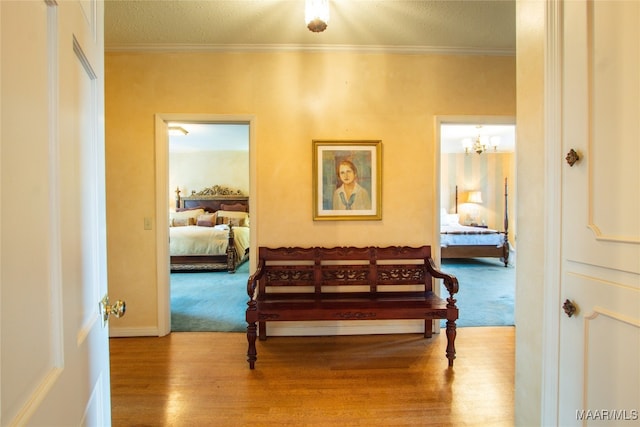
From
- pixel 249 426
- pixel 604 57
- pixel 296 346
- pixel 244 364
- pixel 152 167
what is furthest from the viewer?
pixel 152 167

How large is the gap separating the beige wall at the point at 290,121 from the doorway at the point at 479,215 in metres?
0.33

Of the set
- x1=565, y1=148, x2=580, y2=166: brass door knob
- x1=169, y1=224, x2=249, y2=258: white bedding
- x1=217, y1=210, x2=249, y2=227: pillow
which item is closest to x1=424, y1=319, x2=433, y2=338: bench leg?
x1=565, y1=148, x2=580, y2=166: brass door knob

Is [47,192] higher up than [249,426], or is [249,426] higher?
[47,192]

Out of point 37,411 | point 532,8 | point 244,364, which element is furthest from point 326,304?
point 532,8

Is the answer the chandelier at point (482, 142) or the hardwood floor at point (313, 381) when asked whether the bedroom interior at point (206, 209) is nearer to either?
the hardwood floor at point (313, 381)

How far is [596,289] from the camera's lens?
3.07 feet

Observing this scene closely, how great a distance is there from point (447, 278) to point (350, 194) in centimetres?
108

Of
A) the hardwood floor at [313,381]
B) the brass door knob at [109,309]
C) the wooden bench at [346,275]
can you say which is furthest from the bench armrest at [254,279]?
the brass door knob at [109,309]

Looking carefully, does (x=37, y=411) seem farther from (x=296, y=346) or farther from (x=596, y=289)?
(x=296, y=346)

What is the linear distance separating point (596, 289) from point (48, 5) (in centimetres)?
162

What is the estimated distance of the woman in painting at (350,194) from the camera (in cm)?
267

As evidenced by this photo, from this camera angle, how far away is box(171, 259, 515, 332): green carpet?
2.95 meters

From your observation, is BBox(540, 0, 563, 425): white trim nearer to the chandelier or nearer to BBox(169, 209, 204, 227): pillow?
the chandelier

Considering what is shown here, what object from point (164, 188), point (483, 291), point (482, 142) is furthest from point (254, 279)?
point (482, 142)
